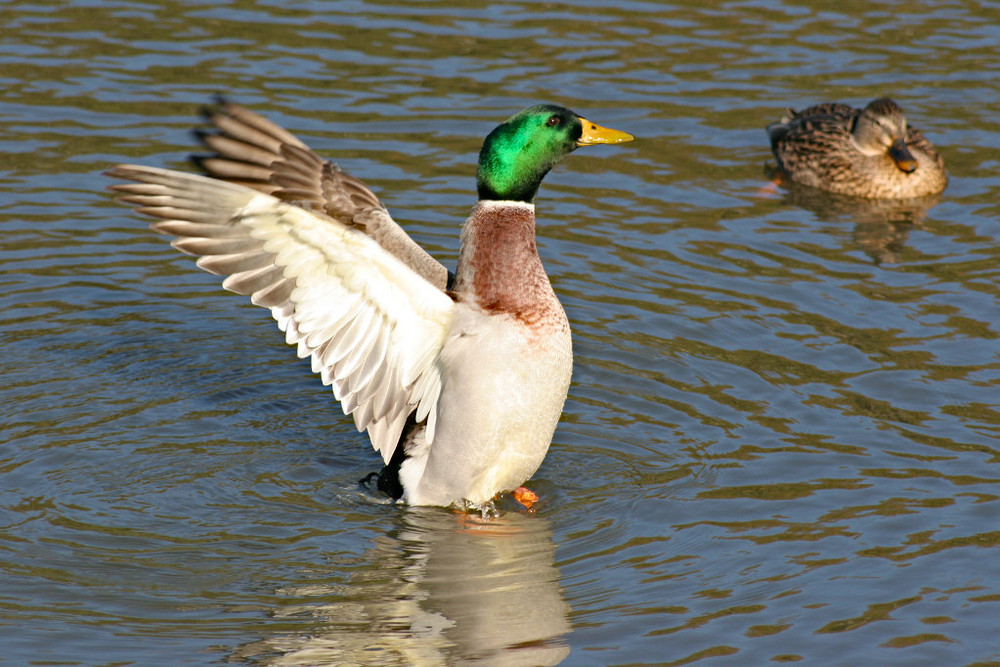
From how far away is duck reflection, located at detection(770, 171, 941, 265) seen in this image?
10.0 metres

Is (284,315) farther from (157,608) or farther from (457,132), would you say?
(457,132)

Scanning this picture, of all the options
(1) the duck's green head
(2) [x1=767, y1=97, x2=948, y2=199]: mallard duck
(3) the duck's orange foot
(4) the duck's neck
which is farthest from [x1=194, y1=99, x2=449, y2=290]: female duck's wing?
(2) [x1=767, y1=97, x2=948, y2=199]: mallard duck

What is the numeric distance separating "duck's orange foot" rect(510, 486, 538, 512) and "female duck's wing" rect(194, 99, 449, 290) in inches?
42.3

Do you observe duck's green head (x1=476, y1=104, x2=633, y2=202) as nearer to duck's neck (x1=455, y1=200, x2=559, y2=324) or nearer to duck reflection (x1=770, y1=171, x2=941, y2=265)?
duck's neck (x1=455, y1=200, x2=559, y2=324)

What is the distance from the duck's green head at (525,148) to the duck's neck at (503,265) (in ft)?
0.27

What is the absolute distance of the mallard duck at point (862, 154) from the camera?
1077 centimetres

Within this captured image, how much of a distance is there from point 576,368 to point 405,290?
229 centimetres

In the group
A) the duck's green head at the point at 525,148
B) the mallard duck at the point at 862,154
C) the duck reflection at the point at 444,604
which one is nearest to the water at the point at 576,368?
the duck reflection at the point at 444,604

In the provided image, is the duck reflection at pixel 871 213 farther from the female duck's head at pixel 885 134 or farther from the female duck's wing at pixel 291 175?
the female duck's wing at pixel 291 175

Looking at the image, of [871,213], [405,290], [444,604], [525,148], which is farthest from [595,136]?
[871,213]

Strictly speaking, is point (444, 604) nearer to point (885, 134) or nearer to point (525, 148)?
point (525, 148)

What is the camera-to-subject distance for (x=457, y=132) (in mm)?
11117

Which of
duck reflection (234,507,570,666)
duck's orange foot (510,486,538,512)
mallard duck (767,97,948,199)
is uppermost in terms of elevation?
mallard duck (767,97,948,199)

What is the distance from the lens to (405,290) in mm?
6227
